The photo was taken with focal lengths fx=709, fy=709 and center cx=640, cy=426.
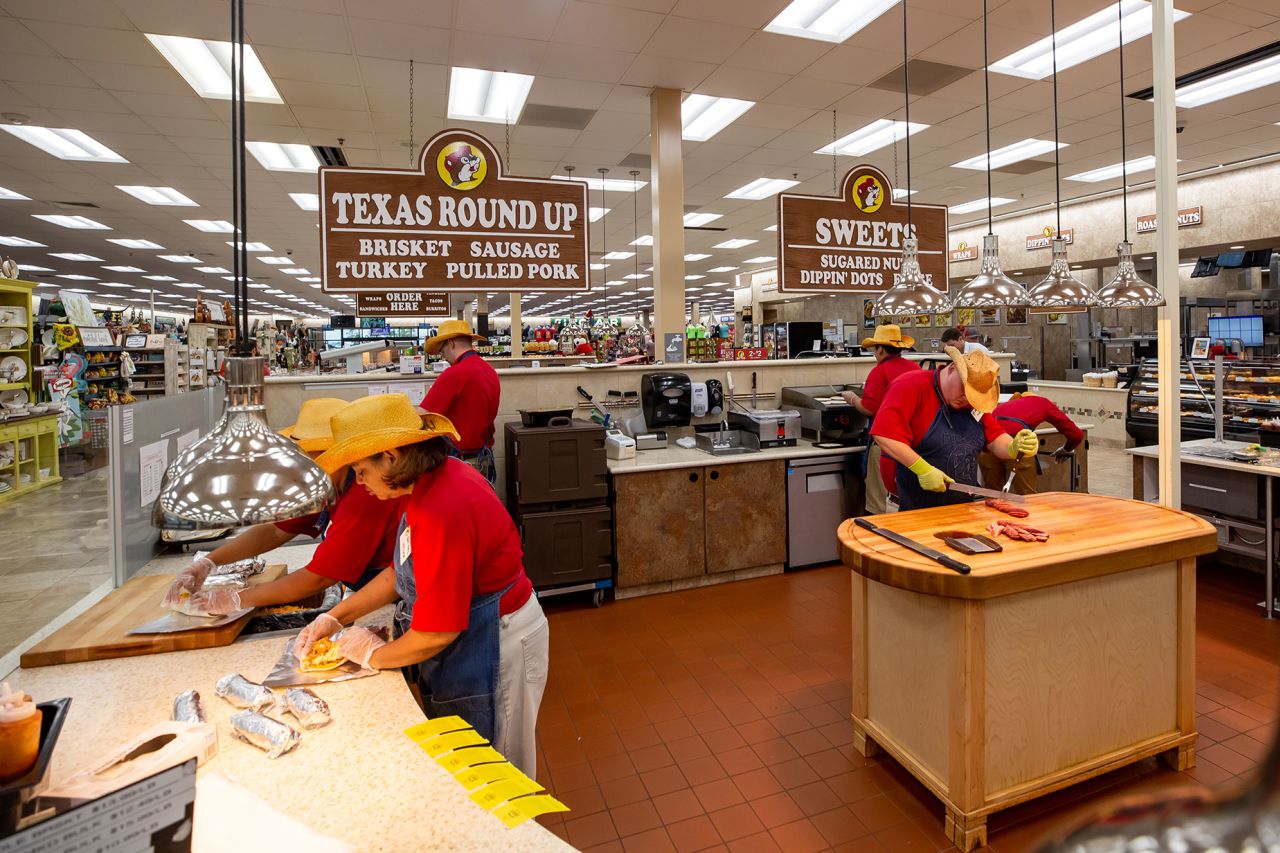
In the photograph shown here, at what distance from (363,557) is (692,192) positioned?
8428 mm

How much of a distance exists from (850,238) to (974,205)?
682 cm

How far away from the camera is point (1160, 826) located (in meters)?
0.38

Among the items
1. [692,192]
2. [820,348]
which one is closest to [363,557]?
[820,348]

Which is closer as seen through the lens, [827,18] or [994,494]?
[994,494]

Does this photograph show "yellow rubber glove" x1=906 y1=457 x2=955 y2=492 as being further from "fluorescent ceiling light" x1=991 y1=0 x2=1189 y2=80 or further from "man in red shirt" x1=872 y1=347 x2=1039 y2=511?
"fluorescent ceiling light" x1=991 y1=0 x2=1189 y2=80

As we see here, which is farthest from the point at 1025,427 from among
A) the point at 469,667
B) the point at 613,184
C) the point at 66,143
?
the point at 66,143

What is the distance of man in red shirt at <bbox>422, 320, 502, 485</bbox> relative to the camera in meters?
4.61

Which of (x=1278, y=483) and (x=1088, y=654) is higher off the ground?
(x=1278, y=483)

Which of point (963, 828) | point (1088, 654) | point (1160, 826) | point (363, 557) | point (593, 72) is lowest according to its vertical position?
point (963, 828)

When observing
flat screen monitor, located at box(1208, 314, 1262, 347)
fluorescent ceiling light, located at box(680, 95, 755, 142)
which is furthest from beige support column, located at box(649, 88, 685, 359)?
flat screen monitor, located at box(1208, 314, 1262, 347)

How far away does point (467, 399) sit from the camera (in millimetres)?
4641

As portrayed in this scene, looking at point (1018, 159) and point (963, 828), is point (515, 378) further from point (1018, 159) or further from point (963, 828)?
point (1018, 159)

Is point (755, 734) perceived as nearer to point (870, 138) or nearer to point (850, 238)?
point (850, 238)

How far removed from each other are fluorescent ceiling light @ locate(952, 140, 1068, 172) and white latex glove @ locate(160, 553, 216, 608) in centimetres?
845
